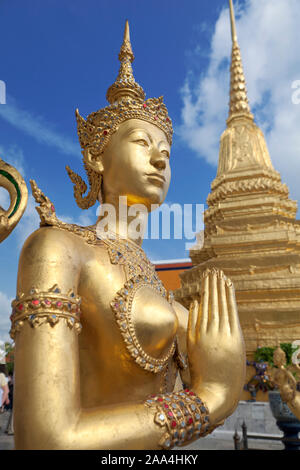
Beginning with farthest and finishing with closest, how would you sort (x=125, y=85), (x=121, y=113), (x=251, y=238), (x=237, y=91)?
1. (x=237, y=91)
2. (x=251, y=238)
3. (x=125, y=85)
4. (x=121, y=113)

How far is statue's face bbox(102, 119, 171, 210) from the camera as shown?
6.75 ft

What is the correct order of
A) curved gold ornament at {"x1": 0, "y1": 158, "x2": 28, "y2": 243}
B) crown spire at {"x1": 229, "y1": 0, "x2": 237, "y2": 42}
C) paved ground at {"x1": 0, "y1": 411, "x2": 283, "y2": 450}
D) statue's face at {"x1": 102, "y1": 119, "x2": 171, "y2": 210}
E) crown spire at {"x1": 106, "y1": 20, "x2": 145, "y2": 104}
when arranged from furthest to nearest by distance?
crown spire at {"x1": 229, "y1": 0, "x2": 237, "y2": 42} → paved ground at {"x1": 0, "y1": 411, "x2": 283, "y2": 450} → crown spire at {"x1": 106, "y1": 20, "x2": 145, "y2": 104} → statue's face at {"x1": 102, "y1": 119, "x2": 171, "y2": 210} → curved gold ornament at {"x1": 0, "y1": 158, "x2": 28, "y2": 243}

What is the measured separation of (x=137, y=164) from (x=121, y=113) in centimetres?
37

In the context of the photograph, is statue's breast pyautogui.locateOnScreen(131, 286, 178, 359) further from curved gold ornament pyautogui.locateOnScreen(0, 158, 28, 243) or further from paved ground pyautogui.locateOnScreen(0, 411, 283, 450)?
paved ground pyautogui.locateOnScreen(0, 411, 283, 450)

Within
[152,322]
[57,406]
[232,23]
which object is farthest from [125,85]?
[232,23]

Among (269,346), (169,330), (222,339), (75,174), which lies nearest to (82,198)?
(75,174)

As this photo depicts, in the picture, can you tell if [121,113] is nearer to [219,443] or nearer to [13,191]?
[13,191]

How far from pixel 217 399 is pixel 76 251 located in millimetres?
879

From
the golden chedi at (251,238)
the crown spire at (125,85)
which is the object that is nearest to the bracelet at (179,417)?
the crown spire at (125,85)

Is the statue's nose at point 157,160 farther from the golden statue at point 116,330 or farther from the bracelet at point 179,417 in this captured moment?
the bracelet at point 179,417

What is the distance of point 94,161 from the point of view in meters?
2.23

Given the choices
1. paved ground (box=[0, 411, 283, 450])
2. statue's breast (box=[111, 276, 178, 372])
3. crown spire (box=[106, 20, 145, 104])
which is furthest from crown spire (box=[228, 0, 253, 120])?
statue's breast (box=[111, 276, 178, 372])

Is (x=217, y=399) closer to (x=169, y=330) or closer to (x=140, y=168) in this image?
(x=169, y=330)

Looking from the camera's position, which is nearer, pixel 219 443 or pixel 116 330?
pixel 116 330
